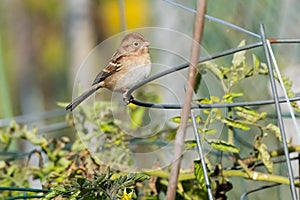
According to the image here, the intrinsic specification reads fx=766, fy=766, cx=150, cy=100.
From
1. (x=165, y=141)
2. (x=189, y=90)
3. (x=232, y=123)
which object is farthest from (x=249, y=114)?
(x=189, y=90)

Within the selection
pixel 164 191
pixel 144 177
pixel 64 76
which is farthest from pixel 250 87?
pixel 64 76

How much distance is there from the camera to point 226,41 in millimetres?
1395

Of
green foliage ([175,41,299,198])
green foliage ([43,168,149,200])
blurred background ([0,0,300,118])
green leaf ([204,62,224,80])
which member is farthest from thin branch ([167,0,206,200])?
blurred background ([0,0,300,118])

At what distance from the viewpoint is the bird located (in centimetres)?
96

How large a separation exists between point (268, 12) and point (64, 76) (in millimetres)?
4628

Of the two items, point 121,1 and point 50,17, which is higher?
point 50,17

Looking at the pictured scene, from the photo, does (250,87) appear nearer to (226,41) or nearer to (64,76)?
(226,41)

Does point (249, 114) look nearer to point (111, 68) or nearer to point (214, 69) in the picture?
point (214, 69)

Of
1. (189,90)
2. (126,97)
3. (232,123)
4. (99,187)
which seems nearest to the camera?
(189,90)

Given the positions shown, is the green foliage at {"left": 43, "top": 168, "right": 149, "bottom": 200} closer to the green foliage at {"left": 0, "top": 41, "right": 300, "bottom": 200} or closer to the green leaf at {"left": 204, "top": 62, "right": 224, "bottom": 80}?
the green foliage at {"left": 0, "top": 41, "right": 300, "bottom": 200}

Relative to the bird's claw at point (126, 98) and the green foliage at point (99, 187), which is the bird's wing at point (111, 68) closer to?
the bird's claw at point (126, 98)

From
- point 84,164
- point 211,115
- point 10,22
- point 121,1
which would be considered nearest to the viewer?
point 211,115

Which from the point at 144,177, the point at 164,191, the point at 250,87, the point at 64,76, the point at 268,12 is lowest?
the point at 144,177

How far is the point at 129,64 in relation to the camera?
1024 millimetres
